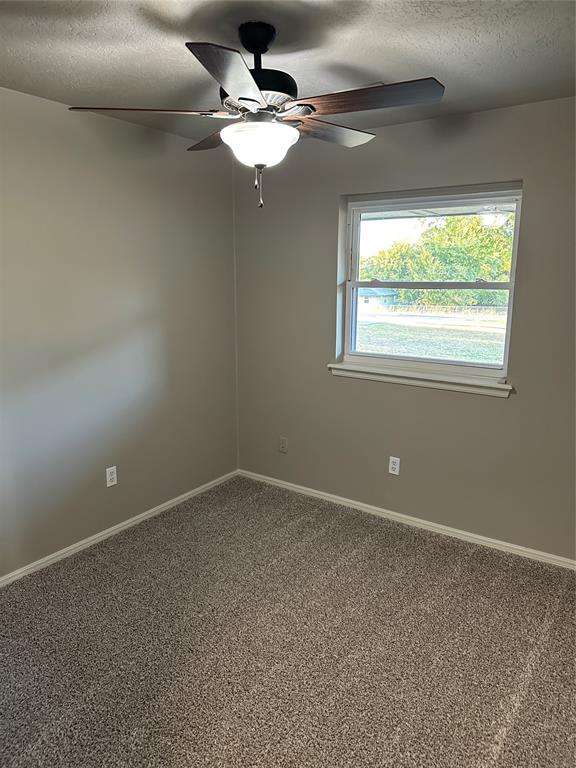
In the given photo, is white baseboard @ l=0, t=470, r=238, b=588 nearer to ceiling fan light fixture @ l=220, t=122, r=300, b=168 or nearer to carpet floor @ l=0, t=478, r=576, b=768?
carpet floor @ l=0, t=478, r=576, b=768

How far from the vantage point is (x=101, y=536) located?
9.81 feet

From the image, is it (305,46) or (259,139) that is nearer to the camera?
(259,139)

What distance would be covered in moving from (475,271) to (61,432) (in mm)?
2450

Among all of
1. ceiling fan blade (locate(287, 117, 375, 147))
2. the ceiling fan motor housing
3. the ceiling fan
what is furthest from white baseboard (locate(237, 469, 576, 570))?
the ceiling fan motor housing

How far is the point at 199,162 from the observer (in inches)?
128

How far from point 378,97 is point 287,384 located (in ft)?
7.21

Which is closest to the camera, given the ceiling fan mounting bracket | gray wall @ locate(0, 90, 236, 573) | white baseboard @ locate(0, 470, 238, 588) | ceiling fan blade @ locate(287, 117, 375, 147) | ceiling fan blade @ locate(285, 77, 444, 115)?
ceiling fan blade @ locate(285, 77, 444, 115)

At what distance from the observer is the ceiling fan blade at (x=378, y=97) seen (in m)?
1.46

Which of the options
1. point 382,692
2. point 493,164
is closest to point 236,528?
point 382,692

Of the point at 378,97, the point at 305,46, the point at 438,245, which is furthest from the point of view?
the point at 438,245

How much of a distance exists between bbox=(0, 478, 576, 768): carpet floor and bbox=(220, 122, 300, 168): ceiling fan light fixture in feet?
6.34

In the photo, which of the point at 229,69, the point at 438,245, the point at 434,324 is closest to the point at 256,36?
the point at 229,69

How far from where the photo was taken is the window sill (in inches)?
109

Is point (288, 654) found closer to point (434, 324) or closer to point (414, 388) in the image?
point (414, 388)
